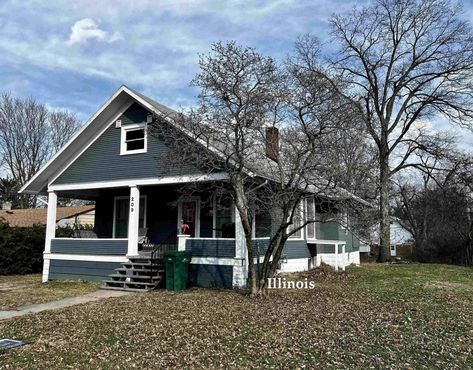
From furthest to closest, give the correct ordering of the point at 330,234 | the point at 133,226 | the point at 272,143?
the point at 330,234, the point at 133,226, the point at 272,143

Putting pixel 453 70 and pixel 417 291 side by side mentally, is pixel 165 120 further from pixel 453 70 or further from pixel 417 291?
pixel 453 70

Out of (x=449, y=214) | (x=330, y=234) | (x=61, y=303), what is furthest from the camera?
(x=449, y=214)

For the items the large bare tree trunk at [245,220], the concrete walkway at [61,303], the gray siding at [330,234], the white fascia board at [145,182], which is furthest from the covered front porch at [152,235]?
the gray siding at [330,234]

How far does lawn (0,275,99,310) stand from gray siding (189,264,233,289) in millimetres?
3144

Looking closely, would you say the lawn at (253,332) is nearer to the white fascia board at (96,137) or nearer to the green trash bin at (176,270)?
the green trash bin at (176,270)

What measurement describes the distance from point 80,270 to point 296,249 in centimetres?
797

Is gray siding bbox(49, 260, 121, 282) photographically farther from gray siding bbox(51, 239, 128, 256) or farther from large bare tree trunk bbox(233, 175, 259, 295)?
large bare tree trunk bbox(233, 175, 259, 295)

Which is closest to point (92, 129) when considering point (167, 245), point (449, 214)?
point (167, 245)

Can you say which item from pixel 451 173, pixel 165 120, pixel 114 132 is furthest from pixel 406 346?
pixel 451 173

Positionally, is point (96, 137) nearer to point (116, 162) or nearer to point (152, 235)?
point (116, 162)

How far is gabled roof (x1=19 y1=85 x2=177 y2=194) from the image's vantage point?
47.8ft

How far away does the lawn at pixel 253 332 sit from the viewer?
5.95m

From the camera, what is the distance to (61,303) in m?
10.9

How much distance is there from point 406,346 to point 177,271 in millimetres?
7328
